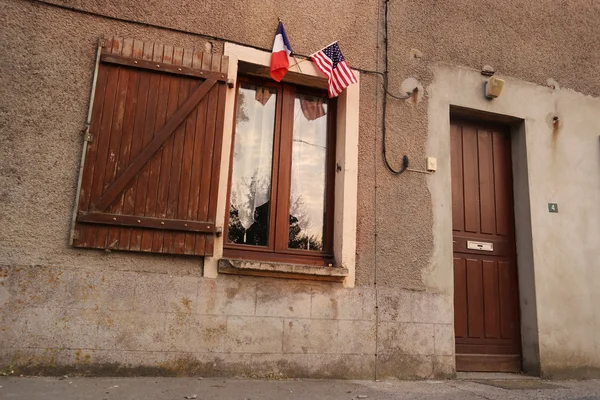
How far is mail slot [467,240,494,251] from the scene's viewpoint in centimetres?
551

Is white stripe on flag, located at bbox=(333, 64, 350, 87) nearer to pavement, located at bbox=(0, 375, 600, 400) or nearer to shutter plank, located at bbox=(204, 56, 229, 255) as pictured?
shutter plank, located at bbox=(204, 56, 229, 255)

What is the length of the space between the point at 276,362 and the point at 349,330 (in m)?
0.73

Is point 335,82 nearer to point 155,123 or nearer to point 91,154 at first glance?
point 155,123

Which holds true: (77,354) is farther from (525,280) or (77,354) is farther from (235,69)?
(525,280)

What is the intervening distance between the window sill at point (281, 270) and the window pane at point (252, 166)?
41 cm

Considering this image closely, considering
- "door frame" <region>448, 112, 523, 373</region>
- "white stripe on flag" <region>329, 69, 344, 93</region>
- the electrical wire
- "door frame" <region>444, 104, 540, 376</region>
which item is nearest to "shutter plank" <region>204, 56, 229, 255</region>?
the electrical wire

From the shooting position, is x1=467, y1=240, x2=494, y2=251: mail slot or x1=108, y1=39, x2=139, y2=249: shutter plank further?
x1=467, y1=240, x2=494, y2=251: mail slot

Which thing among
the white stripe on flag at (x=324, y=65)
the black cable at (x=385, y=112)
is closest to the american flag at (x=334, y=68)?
the white stripe on flag at (x=324, y=65)

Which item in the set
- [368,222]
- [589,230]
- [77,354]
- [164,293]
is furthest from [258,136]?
[589,230]

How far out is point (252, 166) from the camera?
16.4 ft

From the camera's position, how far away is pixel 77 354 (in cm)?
395

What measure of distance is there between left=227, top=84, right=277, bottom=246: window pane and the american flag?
0.56 meters

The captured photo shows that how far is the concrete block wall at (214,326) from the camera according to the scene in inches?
155

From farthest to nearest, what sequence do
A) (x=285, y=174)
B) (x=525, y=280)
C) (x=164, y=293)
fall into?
(x=525, y=280) → (x=285, y=174) → (x=164, y=293)
